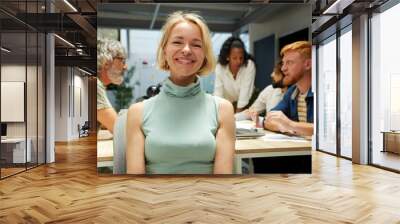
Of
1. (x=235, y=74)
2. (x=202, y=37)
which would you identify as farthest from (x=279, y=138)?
(x=202, y=37)

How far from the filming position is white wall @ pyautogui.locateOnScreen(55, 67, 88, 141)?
1341 cm

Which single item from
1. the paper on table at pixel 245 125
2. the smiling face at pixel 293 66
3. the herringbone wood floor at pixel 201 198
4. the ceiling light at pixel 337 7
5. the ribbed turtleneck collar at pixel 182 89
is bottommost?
the herringbone wood floor at pixel 201 198

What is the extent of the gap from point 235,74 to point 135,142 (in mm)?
1657

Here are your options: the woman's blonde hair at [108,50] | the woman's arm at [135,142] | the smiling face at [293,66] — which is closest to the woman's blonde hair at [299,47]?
the smiling face at [293,66]

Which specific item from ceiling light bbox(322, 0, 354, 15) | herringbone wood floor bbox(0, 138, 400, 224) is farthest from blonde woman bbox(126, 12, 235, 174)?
ceiling light bbox(322, 0, 354, 15)

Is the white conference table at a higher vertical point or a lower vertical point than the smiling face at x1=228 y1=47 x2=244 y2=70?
lower

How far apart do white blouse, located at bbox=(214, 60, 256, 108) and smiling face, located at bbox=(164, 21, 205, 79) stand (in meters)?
0.34

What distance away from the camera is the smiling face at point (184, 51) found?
518 cm

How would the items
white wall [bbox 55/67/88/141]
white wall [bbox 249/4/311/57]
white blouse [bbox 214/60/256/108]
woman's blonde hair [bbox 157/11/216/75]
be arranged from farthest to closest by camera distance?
white wall [bbox 55/67/88/141]
white wall [bbox 249/4/311/57]
white blouse [bbox 214/60/256/108]
woman's blonde hair [bbox 157/11/216/75]

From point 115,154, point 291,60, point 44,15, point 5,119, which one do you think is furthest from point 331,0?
point 5,119

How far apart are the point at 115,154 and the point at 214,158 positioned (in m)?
1.38

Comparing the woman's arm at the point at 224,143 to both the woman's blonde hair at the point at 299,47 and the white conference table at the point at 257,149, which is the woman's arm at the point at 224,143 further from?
the woman's blonde hair at the point at 299,47

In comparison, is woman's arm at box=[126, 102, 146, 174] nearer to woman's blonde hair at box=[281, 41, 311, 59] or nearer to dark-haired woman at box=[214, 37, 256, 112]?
dark-haired woman at box=[214, 37, 256, 112]

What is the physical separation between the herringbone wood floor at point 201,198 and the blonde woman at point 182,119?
0.98ft
